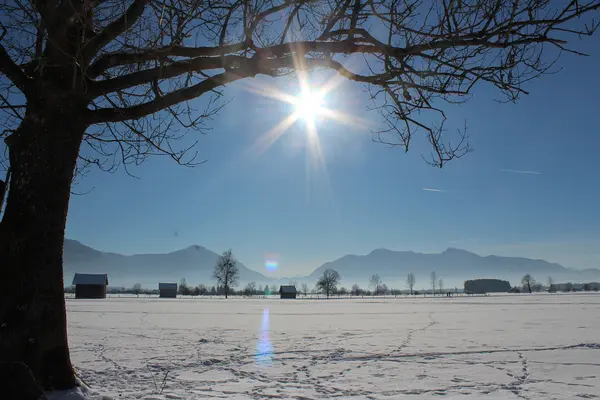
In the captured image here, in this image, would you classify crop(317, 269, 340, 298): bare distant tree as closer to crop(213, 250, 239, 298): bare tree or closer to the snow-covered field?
crop(213, 250, 239, 298): bare tree

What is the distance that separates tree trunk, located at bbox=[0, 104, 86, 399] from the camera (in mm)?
3912

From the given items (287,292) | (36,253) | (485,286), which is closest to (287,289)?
(287,292)

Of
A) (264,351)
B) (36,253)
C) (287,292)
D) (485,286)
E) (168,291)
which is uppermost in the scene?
(36,253)

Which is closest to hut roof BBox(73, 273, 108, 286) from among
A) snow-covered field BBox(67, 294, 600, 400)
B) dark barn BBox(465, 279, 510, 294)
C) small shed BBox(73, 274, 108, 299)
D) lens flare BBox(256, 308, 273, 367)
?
small shed BBox(73, 274, 108, 299)

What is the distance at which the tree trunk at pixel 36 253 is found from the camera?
3.91 meters

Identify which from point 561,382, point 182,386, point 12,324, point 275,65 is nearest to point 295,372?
point 182,386

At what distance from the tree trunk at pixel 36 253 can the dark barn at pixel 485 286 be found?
486ft

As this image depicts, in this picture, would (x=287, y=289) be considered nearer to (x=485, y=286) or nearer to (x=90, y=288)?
(x=90, y=288)

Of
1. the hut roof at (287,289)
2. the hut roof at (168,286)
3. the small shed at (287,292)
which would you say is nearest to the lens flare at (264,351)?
the small shed at (287,292)

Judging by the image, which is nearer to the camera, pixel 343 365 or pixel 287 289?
pixel 343 365

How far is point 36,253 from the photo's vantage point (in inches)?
162

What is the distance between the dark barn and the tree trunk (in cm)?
14808

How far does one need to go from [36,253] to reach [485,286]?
151 m

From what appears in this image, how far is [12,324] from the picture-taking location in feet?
12.8
